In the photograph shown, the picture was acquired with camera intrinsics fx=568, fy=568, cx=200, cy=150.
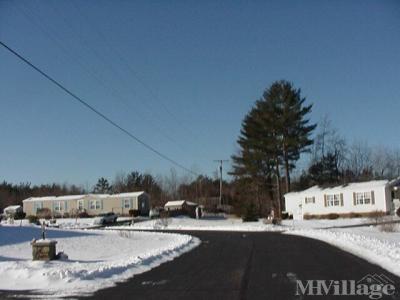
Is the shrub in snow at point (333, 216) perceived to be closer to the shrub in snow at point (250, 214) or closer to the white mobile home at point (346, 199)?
the white mobile home at point (346, 199)

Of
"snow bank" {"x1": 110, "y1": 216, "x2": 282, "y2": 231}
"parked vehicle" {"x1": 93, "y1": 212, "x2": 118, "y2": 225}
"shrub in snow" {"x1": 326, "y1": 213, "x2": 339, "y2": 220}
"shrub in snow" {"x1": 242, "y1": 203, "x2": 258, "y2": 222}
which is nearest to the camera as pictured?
"snow bank" {"x1": 110, "y1": 216, "x2": 282, "y2": 231}

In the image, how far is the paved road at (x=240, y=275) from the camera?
37.7 feet

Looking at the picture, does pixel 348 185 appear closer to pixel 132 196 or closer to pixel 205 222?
pixel 205 222

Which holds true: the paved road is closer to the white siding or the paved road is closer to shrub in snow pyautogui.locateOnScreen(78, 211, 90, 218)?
the white siding

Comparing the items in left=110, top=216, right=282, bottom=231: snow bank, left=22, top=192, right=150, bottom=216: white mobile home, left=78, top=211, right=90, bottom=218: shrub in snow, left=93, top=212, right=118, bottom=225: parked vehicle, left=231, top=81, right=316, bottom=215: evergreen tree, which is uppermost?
left=231, top=81, right=316, bottom=215: evergreen tree

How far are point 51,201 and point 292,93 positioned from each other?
141ft

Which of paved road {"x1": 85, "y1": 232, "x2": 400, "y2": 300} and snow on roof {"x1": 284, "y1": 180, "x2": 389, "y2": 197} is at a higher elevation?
snow on roof {"x1": 284, "y1": 180, "x2": 389, "y2": 197}

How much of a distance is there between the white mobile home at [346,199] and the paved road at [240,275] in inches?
1319

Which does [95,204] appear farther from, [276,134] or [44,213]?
[276,134]

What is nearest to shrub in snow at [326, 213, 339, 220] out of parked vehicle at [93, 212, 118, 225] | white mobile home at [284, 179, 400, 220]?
white mobile home at [284, 179, 400, 220]

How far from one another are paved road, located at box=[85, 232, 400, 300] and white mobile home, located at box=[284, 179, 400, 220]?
110 feet

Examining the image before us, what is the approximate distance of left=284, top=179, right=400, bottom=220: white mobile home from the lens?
52344mm

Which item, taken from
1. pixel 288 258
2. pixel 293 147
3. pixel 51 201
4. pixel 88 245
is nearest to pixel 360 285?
pixel 288 258

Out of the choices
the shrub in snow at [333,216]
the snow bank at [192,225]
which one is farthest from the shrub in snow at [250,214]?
the shrub in snow at [333,216]
